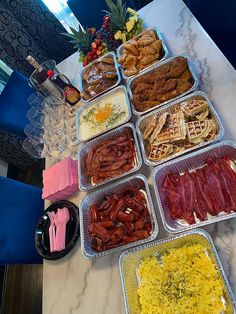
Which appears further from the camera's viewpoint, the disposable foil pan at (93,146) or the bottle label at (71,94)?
the bottle label at (71,94)

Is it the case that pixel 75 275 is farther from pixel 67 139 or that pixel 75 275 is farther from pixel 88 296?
pixel 67 139

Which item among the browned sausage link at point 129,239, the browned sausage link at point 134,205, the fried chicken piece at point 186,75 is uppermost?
the fried chicken piece at point 186,75

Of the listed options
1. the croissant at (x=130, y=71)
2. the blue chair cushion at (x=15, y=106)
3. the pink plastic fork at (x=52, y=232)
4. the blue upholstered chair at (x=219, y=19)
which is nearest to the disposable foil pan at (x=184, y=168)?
the pink plastic fork at (x=52, y=232)

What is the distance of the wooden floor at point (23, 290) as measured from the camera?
2084mm

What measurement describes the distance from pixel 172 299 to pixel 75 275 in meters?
0.46

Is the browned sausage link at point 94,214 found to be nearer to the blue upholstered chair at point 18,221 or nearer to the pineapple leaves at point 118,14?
the blue upholstered chair at point 18,221

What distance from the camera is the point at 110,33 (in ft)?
5.87

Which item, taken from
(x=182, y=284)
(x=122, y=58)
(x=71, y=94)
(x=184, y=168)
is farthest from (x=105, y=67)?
(x=182, y=284)

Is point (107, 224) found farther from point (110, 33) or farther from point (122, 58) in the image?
point (110, 33)

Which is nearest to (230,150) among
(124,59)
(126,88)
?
(126,88)

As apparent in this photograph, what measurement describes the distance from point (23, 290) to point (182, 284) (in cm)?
177

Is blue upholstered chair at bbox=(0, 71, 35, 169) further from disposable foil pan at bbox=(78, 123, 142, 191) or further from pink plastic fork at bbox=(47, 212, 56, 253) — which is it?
pink plastic fork at bbox=(47, 212, 56, 253)

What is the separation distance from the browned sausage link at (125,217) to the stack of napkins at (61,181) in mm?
319

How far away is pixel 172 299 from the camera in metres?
0.85
